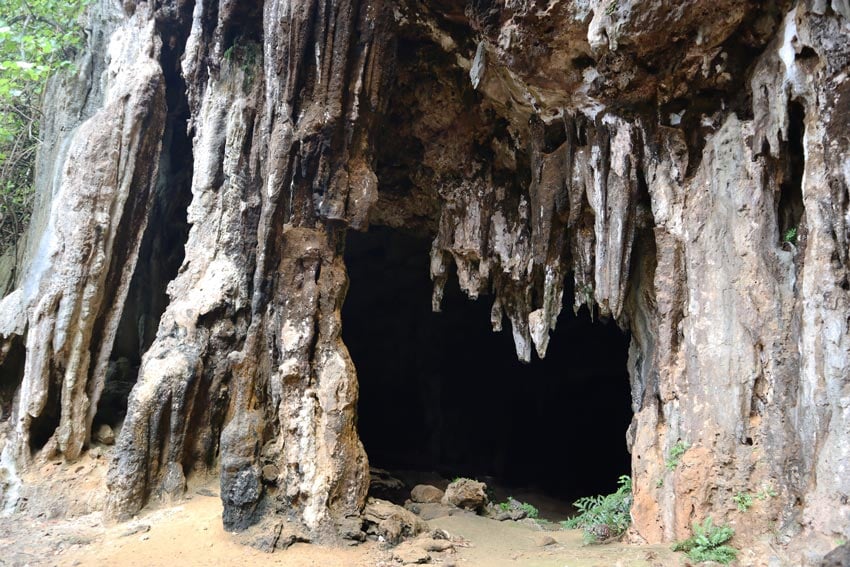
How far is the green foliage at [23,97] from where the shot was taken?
1208 centimetres

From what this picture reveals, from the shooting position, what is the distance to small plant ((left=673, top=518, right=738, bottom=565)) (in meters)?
5.52

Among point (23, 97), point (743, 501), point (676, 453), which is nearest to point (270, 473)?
point (676, 453)

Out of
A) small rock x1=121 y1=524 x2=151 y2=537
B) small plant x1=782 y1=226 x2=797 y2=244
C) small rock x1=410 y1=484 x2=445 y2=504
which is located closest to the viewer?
small plant x1=782 y1=226 x2=797 y2=244

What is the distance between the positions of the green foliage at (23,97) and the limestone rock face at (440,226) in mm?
1305

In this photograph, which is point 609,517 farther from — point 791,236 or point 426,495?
point 791,236

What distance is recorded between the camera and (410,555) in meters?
6.62

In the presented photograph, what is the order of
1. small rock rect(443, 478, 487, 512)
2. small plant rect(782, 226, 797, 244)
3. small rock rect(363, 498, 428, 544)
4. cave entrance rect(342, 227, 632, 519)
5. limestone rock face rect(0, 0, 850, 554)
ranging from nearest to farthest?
limestone rock face rect(0, 0, 850, 554), small plant rect(782, 226, 797, 244), small rock rect(363, 498, 428, 544), small rock rect(443, 478, 487, 512), cave entrance rect(342, 227, 632, 519)

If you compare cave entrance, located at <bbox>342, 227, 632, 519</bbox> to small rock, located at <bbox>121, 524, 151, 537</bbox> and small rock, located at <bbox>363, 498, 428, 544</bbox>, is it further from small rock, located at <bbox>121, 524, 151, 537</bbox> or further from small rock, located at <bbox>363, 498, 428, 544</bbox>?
small rock, located at <bbox>121, 524, 151, 537</bbox>

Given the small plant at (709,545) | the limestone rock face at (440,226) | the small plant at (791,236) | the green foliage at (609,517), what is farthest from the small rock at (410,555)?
the small plant at (791,236)

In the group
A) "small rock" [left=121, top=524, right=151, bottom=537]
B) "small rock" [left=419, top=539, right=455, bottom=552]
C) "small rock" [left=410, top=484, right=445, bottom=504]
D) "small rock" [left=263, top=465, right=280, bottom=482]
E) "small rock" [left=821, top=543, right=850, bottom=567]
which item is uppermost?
"small rock" [left=821, top=543, right=850, bottom=567]

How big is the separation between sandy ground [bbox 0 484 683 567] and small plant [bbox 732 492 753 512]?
0.81 meters

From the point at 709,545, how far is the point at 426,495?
488 centimetres

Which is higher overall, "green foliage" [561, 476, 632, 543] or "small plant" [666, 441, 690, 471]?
"small plant" [666, 441, 690, 471]

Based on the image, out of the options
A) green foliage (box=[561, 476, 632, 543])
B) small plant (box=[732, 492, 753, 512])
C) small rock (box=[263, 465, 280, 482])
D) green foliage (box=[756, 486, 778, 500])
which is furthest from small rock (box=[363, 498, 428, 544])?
green foliage (box=[756, 486, 778, 500])
